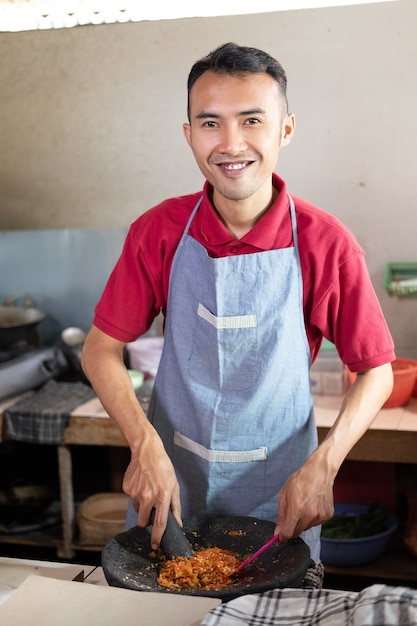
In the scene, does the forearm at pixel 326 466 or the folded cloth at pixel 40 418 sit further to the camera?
the folded cloth at pixel 40 418

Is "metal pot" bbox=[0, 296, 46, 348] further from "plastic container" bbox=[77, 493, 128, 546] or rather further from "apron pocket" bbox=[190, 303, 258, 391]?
"apron pocket" bbox=[190, 303, 258, 391]

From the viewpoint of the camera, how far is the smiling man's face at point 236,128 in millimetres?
1846

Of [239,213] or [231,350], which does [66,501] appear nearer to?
[231,350]

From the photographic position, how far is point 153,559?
5.44 feet

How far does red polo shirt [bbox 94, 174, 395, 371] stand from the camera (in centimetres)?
193

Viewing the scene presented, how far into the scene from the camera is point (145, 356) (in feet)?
12.5

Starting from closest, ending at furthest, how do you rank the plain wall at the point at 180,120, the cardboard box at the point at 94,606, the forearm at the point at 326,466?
the cardboard box at the point at 94,606, the forearm at the point at 326,466, the plain wall at the point at 180,120

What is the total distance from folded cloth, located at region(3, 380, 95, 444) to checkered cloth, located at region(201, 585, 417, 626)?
224 cm

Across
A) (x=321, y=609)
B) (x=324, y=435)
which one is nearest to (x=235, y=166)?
(x=321, y=609)

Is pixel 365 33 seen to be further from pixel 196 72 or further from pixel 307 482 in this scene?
pixel 307 482

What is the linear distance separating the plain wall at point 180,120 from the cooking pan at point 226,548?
2.18 m

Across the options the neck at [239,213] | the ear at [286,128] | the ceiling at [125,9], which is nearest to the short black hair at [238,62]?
the ear at [286,128]

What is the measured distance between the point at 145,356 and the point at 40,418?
2.03ft

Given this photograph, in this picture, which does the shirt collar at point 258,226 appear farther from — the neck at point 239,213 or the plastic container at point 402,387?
the plastic container at point 402,387
